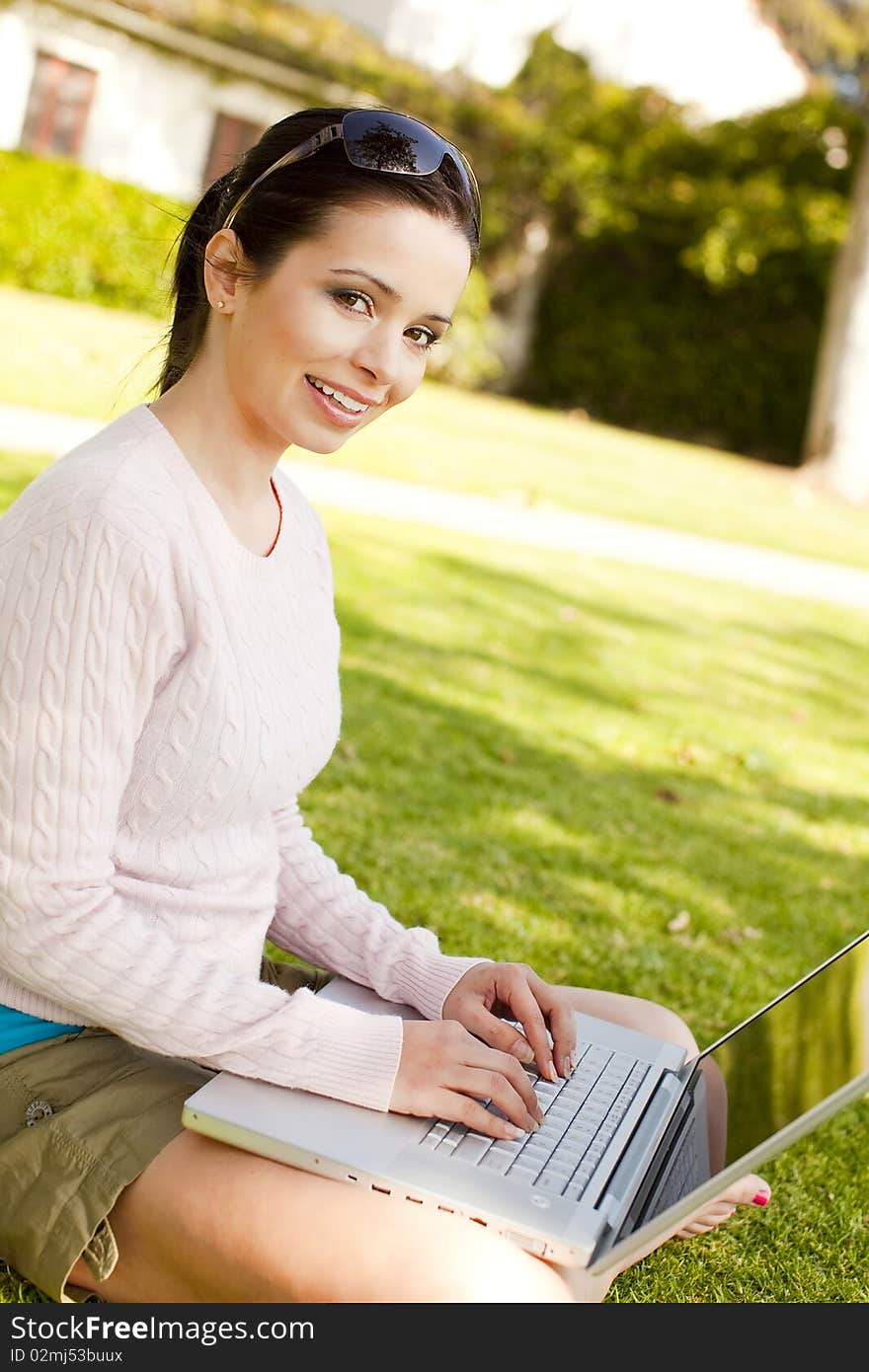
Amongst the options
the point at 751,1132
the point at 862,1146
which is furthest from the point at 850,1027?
the point at 862,1146

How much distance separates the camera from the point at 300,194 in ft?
6.54

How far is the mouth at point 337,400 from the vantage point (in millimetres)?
2034

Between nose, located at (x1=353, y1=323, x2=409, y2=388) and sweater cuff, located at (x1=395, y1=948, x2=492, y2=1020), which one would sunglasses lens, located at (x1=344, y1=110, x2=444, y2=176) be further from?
sweater cuff, located at (x1=395, y1=948, x2=492, y2=1020)

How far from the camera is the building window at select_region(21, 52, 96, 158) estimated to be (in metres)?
20.3

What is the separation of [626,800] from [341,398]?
338 centimetres

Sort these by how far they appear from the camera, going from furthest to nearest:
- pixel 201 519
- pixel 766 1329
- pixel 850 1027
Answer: pixel 766 1329, pixel 850 1027, pixel 201 519

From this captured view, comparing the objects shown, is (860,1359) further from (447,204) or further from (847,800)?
(847,800)

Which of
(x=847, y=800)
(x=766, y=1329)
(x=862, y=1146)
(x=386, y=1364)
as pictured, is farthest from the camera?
(x=847, y=800)

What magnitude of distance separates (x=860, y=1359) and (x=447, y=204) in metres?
1.72

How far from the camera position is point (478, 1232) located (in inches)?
69.9

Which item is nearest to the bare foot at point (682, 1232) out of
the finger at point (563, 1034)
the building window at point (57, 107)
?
the finger at point (563, 1034)

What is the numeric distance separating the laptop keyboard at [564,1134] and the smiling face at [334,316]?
3.10 feet

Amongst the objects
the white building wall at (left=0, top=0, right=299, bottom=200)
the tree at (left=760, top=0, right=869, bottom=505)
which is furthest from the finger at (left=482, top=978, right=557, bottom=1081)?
the white building wall at (left=0, top=0, right=299, bottom=200)

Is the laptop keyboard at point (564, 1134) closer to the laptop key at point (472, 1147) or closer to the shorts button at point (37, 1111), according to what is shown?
the laptop key at point (472, 1147)
